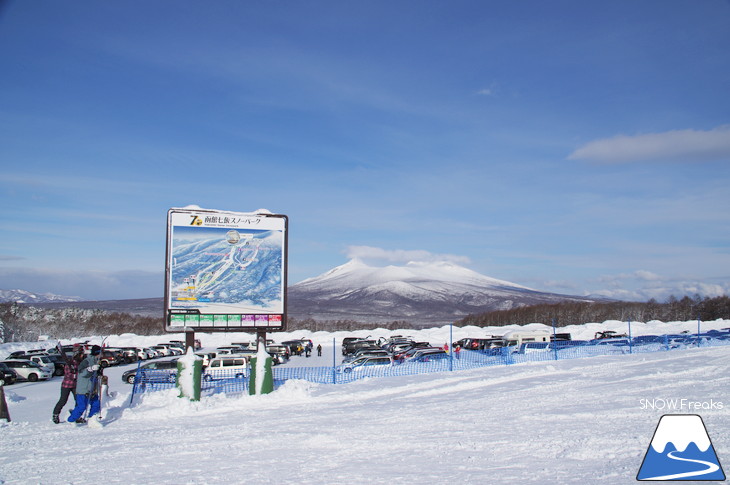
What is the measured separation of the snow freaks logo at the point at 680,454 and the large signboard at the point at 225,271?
14.6m

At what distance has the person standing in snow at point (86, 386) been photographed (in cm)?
1253

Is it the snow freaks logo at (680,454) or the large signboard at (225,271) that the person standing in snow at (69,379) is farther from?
the snow freaks logo at (680,454)

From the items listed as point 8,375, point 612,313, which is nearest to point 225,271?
point 8,375

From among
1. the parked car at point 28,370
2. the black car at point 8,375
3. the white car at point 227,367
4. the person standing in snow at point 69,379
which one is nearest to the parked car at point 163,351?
the parked car at point 28,370

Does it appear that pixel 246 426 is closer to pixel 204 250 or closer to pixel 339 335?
pixel 204 250

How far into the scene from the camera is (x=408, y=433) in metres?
11.0

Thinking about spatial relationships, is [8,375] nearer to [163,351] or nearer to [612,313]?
[163,351]

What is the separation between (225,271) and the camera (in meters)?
19.9

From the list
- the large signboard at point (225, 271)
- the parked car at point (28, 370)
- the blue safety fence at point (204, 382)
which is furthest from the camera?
the parked car at point (28, 370)

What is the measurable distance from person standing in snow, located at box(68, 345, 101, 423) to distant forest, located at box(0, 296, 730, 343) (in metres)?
76.0

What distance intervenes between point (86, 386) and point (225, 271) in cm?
770

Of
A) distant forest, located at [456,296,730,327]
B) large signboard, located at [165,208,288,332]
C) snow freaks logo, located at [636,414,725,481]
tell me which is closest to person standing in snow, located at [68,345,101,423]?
large signboard, located at [165,208,288,332]

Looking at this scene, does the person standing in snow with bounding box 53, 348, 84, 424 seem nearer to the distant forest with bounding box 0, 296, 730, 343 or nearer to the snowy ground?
the snowy ground

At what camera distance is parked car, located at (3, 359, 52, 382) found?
2997 centimetres
